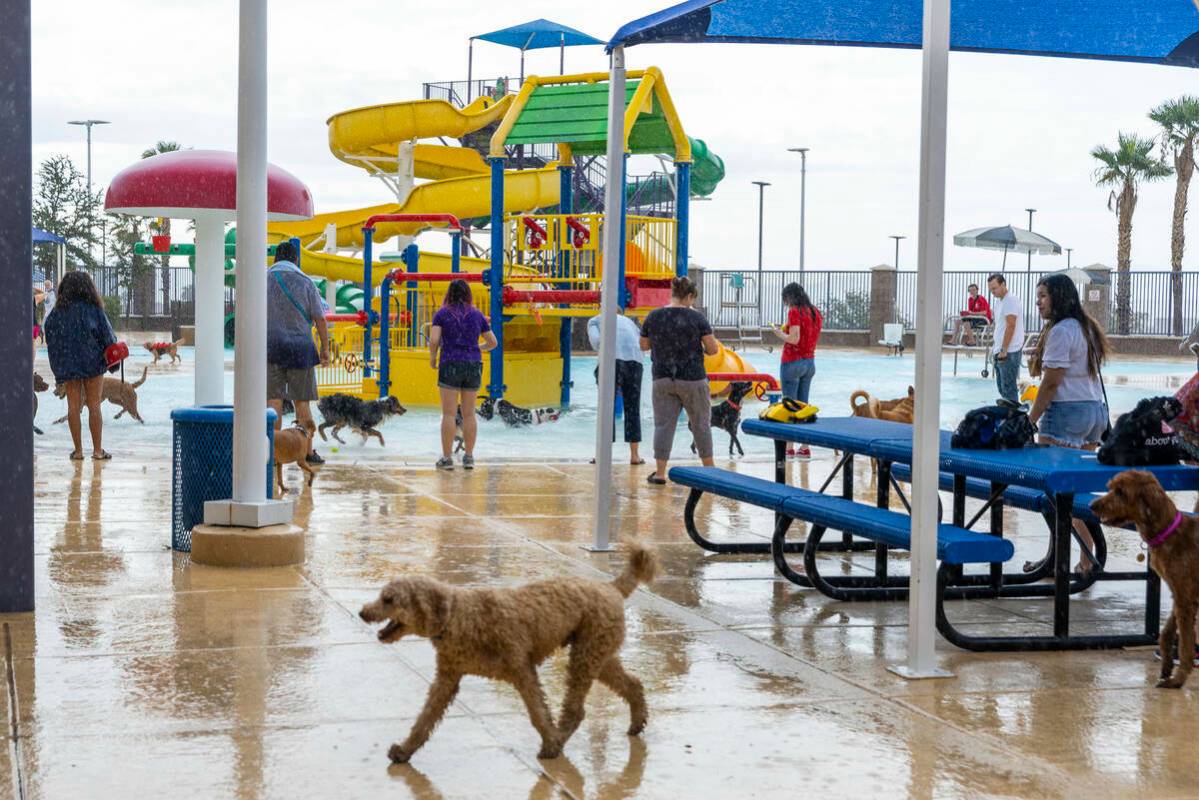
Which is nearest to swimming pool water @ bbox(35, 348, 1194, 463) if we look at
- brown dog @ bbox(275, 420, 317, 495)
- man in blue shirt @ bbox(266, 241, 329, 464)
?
man in blue shirt @ bbox(266, 241, 329, 464)

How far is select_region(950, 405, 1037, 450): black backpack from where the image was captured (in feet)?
23.1

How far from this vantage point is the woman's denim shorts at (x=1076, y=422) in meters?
8.20

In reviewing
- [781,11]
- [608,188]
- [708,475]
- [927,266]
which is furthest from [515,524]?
[927,266]

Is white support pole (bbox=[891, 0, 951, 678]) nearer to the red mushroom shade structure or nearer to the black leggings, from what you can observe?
the red mushroom shade structure

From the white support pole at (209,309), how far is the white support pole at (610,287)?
3708mm

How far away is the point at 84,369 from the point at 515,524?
5.01 m

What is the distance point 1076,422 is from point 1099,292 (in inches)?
1556

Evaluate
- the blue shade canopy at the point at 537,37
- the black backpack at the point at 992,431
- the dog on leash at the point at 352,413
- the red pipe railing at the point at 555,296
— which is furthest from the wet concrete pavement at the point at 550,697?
the blue shade canopy at the point at 537,37

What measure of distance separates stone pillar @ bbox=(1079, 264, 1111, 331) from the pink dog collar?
40846 mm

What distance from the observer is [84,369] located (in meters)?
12.8

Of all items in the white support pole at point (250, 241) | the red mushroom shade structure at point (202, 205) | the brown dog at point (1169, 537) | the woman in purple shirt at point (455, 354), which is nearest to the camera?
the brown dog at point (1169, 537)

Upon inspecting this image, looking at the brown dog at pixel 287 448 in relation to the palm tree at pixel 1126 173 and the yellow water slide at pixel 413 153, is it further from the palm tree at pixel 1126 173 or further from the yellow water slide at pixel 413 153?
the palm tree at pixel 1126 173

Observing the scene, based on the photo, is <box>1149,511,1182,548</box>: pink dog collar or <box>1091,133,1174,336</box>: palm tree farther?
<box>1091,133,1174,336</box>: palm tree

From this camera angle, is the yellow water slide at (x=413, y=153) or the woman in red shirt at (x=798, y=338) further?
the yellow water slide at (x=413, y=153)
